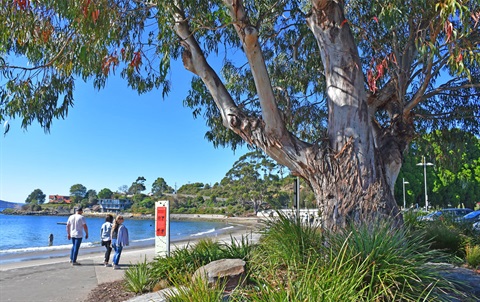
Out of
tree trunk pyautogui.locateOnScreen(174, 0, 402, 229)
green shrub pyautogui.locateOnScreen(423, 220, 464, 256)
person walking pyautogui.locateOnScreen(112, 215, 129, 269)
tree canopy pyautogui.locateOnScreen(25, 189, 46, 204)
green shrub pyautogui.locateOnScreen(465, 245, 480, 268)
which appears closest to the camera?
tree trunk pyautogui.locateOnScreen(174, 0, 402, 229)

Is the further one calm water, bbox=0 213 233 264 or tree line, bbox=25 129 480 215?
calm water, bbox=0 213 233 264

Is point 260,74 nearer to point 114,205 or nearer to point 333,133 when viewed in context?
point 333,133

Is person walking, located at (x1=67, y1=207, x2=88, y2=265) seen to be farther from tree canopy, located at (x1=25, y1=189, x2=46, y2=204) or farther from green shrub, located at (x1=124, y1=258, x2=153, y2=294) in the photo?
tree canopy, located at (x1=25, y1=189, x2=46, y2=204)

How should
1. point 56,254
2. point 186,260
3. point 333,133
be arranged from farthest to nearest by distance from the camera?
point 56,254 → point 186,260 → point 333,133

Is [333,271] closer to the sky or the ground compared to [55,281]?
closer to the sky

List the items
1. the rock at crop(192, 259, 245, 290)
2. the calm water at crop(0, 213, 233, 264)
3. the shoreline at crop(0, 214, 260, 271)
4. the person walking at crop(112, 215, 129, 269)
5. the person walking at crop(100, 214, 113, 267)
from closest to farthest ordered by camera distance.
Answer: the rock at crop(192, 259, 245, 290) → the person walking at crop(112, 215, 129, 269) → the person walking at crop(100, 214, 113, 267) → the shoreline at crop(0, 214, 260, 271) → the calm water at crop(0, 213, 233, 264)

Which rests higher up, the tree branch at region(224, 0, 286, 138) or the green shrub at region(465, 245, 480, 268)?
the tree branch at region(224, 0, 286, 138)

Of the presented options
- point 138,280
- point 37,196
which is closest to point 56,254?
point 138,280

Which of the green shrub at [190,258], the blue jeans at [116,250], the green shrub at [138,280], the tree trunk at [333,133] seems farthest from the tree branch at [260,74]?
the blue jeans at [116,250]

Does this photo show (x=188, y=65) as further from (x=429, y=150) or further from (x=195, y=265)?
(x=429, y=150)

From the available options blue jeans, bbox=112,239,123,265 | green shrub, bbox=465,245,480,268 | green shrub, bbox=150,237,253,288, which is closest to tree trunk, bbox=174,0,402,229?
green shrub, bbox=150,237,253,288

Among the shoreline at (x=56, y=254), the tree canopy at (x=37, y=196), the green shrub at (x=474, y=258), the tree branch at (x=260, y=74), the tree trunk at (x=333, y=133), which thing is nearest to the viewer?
the tree trunk at (x=333, y=133)

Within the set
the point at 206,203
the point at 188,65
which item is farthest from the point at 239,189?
the point at 188,65

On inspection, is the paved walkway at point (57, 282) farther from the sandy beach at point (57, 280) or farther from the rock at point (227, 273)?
the rock at point (227, 273)
